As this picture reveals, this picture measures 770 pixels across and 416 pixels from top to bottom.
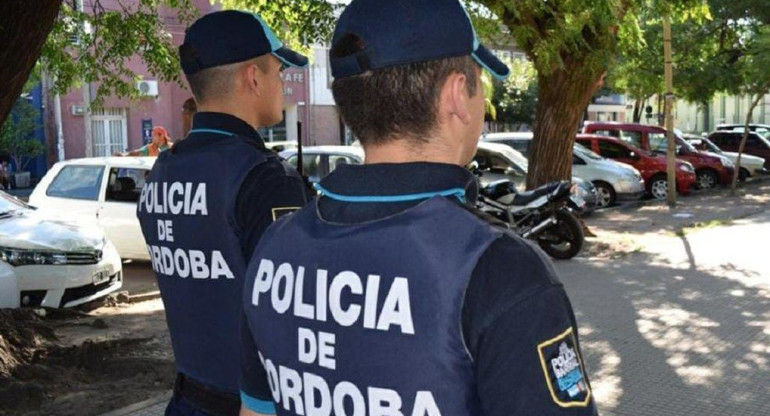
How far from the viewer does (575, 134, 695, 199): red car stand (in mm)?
20438

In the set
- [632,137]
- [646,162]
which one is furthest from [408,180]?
[632,137]

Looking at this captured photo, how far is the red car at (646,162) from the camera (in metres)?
20.4

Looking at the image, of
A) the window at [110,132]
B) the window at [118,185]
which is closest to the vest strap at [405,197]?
the window at [118,185]

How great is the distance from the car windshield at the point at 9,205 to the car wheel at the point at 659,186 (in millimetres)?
14541

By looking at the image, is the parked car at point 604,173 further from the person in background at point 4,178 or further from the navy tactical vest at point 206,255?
the navy tactical vest at point 206,255

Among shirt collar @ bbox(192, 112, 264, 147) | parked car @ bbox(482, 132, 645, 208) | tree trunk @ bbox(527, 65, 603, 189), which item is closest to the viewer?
shirt collar @ bbox(192, 112, 264, 147)

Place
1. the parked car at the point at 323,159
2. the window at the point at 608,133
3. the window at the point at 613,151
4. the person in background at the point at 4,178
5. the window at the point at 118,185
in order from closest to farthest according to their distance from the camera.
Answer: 1. the window at the point at 118,185
2. the parked car at the point at 323,159
3. the window at the point at 613,151
4. the window at the point at 608,133
5. the person in background at the point at 4,178

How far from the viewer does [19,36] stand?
17.6 feet

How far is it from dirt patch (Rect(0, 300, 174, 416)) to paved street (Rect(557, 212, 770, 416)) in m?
2.98

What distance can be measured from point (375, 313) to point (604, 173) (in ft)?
58.8

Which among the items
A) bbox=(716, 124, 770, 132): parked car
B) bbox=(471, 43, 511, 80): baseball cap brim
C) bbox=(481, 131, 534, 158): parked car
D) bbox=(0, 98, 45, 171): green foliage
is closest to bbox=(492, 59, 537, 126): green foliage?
bbox=(716, 124, 770, 132): parked car

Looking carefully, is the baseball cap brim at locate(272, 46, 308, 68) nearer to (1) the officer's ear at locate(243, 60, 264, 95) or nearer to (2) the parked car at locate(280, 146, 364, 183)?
(1) the officer's ear at locate(243, 60, 264, 95)

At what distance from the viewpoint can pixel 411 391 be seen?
1390mm

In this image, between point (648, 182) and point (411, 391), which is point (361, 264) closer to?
point (411, 391)
